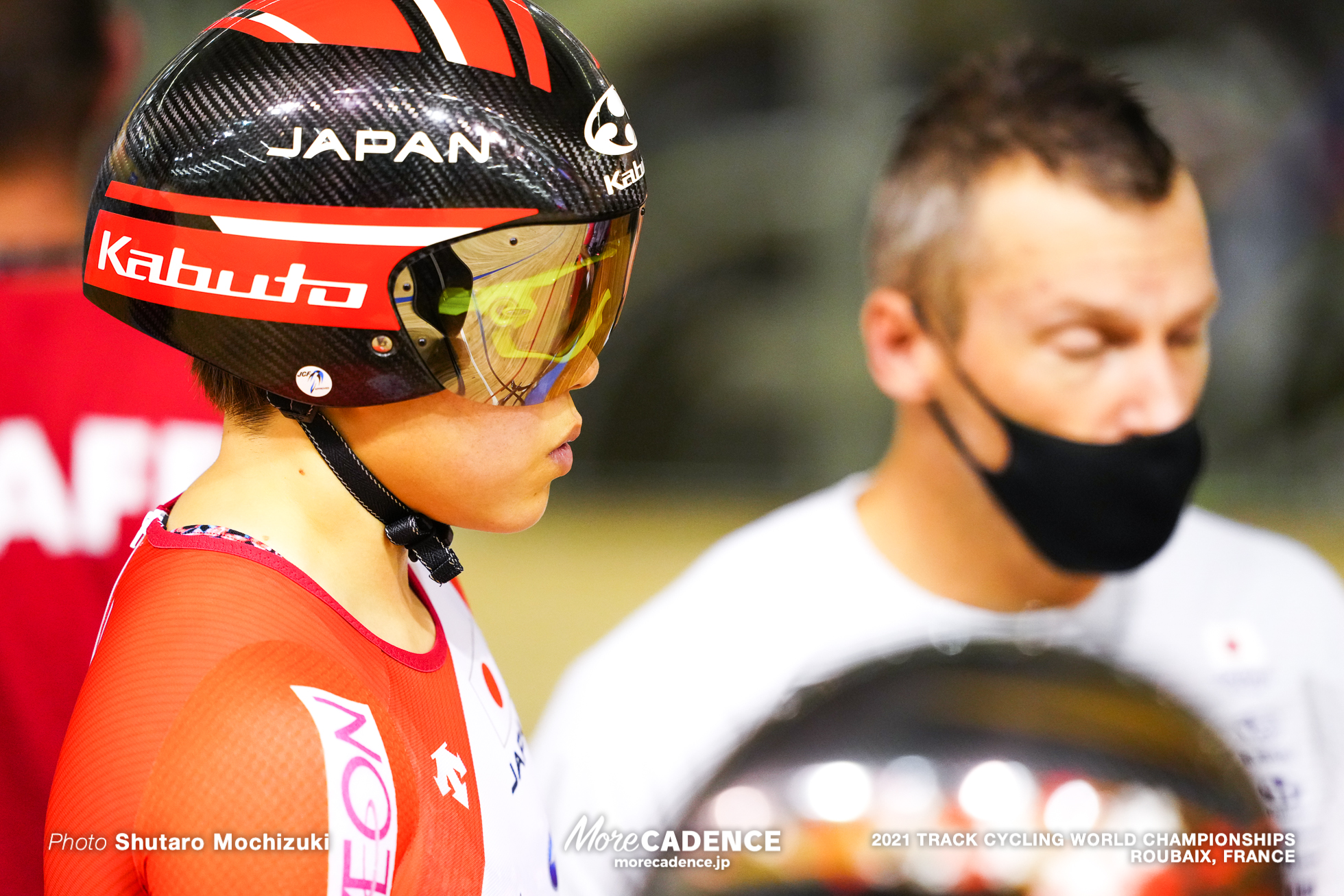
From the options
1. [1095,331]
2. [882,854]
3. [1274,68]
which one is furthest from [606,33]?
[882,854]

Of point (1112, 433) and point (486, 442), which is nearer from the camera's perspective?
point (486, 442)

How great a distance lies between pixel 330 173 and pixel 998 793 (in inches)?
73.3

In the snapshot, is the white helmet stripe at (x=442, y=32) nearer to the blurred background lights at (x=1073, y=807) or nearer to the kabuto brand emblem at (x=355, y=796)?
the kabuto brand emblem at (x=355, y=796)

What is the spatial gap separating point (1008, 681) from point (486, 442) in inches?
64.8

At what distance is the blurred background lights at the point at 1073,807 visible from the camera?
2246 millimetres

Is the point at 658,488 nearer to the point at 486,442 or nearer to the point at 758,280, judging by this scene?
the point at 758,280

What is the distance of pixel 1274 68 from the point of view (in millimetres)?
3848

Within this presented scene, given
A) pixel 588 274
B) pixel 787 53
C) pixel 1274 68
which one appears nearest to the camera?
pixel 588 274

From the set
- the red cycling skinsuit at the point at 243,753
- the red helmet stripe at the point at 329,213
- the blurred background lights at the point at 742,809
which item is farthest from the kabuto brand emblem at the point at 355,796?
the blurred background lights at the point at 742,809

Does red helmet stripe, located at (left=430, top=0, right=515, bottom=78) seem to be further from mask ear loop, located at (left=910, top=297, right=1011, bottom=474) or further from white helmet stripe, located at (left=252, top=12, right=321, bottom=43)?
mask ear loop, located at (left=910, top=297, right=1011, bottom=474)

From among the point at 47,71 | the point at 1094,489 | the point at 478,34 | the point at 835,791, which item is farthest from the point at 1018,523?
the point at 47,71

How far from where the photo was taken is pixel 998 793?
2312 millimetres

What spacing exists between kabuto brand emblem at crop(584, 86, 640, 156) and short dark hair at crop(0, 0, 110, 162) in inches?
46.8

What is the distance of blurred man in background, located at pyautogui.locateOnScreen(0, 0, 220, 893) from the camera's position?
1.65 metres
